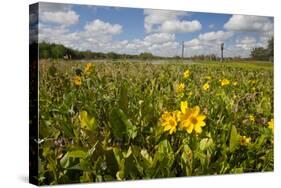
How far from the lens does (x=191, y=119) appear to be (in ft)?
18.2

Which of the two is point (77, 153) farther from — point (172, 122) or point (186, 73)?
point (186, 73)

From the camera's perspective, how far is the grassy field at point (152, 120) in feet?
16.6

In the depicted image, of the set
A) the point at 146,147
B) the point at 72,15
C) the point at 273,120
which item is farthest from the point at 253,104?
the point at 72,15

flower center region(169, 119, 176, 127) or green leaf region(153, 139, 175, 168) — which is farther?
flower center region(169, 119, 176, 127)

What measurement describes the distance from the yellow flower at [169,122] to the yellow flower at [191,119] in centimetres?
7

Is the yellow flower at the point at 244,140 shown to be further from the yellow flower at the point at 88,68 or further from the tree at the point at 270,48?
the yellow flower at the point at 88,68

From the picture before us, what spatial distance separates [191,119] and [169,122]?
0.19 m

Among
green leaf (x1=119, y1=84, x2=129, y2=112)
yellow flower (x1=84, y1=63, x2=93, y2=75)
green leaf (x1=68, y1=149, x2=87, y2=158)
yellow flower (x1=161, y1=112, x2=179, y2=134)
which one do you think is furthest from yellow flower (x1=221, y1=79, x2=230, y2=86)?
green leaf (x1=68, y1=149, x2=87, y2=158)

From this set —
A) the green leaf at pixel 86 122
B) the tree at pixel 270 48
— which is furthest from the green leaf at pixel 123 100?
the tree at pixel 270 48

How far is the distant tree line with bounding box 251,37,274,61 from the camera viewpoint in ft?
Result: 19.8

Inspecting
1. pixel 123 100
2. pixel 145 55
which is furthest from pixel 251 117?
pixel 123 100

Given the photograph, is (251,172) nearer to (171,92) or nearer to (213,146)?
(213,146)

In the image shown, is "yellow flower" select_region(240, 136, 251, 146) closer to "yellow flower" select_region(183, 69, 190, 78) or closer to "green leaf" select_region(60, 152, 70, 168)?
"yellow flower" select_region(183, 69, 190, 78)

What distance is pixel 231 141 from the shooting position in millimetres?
5629
